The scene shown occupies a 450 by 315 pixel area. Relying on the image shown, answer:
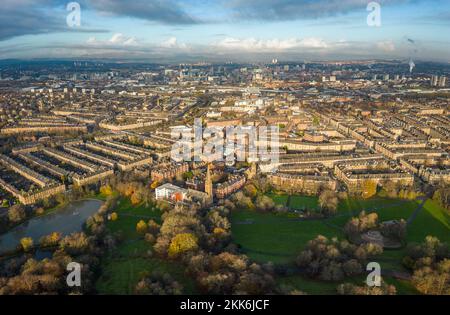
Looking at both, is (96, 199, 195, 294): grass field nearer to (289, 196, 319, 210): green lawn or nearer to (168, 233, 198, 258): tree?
(168, 233, 198, 258): tree

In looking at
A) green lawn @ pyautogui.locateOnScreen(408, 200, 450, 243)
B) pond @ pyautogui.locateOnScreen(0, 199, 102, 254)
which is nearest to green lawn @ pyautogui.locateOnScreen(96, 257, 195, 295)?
pond @ pyautogui.locateOnScreen(0, 199, 102, 254)

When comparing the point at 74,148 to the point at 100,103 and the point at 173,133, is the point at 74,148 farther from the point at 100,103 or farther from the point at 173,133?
the point at 100,103

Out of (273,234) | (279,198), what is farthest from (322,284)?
(279,198)

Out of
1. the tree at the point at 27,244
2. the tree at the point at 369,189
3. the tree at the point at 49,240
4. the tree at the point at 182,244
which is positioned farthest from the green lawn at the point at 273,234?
the tree at the point at 27,244

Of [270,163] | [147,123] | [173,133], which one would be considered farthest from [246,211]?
[147,123]

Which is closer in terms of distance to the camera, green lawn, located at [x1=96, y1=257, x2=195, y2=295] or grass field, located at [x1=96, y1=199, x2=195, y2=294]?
green lawn, located at [x1=96, y1=257, x2=195, y2=295]

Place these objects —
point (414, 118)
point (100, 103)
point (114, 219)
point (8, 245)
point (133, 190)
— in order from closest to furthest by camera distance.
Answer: point (8, 245) → point (114, 219) → point (133, 190) → point (414, 118) → point (100, 103)

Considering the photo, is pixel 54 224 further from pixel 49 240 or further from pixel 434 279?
pixel 434 279
